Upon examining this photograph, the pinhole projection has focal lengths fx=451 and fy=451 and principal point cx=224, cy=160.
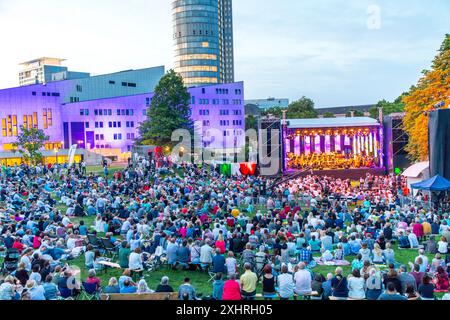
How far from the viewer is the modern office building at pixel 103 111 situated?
2092 inches

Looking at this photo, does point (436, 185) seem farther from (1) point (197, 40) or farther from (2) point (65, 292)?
(1) point (197, 40)

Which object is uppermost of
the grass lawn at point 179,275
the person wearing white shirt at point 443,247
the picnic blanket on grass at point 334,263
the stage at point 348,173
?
the person wearing white shirt at point 443,247

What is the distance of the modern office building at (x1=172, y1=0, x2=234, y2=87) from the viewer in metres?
124

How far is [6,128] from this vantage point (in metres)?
51.7

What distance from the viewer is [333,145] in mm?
38719

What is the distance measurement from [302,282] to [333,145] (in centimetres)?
3114

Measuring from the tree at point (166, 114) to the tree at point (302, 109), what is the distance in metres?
22.1

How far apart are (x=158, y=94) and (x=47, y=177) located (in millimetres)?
26650

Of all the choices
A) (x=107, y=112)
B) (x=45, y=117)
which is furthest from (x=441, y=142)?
(x=107, y=112)

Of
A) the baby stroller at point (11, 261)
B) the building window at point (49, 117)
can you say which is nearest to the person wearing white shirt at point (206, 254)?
the baby stroller at point (11, 261)

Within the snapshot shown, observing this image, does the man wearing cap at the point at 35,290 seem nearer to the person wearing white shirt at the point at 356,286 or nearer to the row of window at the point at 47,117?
the person wearing white shirt at the point at 356,286

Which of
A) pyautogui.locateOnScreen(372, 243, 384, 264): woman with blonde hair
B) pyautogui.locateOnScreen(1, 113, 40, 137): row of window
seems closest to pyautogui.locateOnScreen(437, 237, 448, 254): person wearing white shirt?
pyautogui.locateOnScreen(372, 243, 384, 264): woman with blonde hair

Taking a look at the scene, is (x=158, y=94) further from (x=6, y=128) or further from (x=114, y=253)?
(x=114, y=253)
